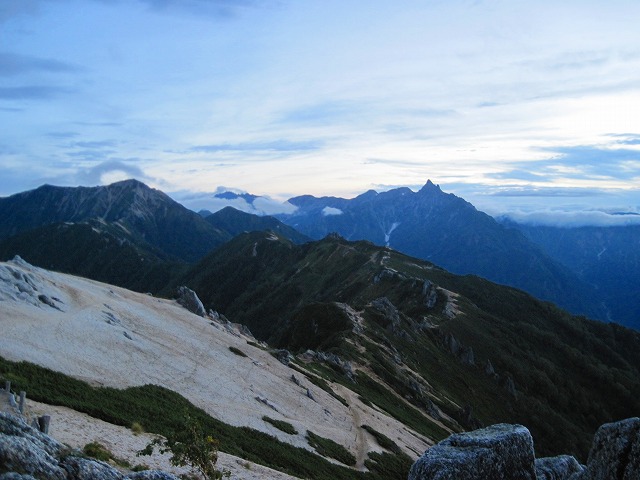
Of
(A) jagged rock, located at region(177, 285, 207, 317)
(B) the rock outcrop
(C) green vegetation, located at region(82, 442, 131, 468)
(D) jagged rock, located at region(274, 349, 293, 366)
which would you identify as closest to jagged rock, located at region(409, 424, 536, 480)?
(B) the rock outcrop

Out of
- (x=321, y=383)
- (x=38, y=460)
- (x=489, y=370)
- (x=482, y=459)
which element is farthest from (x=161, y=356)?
(x=489, y=370)

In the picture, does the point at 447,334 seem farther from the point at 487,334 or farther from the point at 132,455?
the point at 132,455

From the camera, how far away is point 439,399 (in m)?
122

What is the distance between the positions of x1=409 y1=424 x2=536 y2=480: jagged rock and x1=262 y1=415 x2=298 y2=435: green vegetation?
125 ft

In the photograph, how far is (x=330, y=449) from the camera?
2174 inches

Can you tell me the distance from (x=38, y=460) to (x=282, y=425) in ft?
135

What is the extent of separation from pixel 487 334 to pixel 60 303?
164 meters

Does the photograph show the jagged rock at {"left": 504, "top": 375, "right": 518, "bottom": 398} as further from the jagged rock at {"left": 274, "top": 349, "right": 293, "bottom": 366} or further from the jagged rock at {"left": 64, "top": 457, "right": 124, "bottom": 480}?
the jagged rock at {"left": 64, "top": 457, "right": 124, "bottom": 480}

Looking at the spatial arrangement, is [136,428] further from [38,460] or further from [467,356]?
[467,356]

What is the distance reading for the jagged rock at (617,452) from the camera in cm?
1498

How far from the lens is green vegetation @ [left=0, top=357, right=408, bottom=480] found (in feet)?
116

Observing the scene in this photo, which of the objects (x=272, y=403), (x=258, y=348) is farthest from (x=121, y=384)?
(x=258, y=348)

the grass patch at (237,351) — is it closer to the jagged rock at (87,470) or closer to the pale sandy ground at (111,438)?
the pale sandy ground at (111,438)

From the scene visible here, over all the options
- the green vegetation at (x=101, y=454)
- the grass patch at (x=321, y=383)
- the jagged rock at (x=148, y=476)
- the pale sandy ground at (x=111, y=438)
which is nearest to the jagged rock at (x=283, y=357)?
the grass patch at (x=321, y=383)
